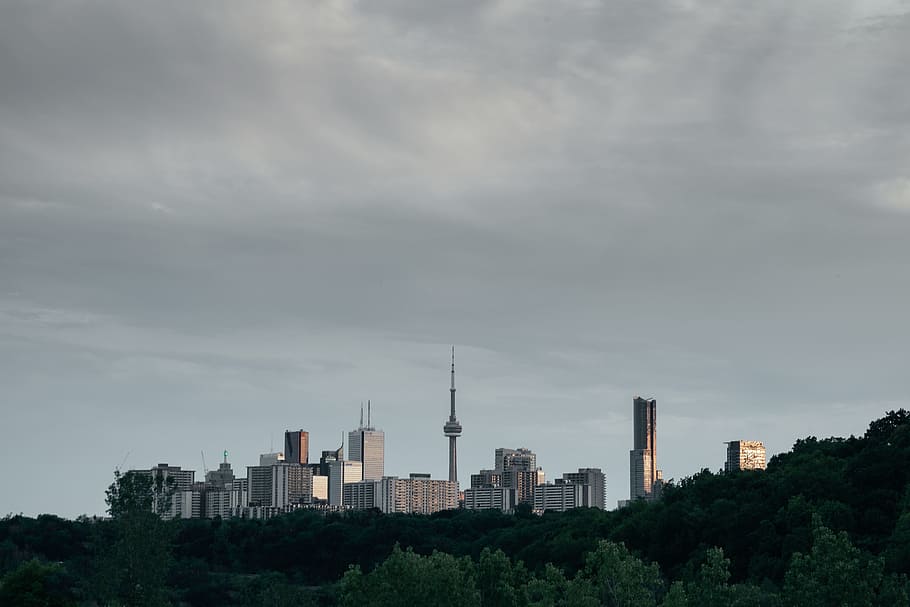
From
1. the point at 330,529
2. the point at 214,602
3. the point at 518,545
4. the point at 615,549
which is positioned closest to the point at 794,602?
the point at 615,549

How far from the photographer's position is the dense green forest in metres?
64.9

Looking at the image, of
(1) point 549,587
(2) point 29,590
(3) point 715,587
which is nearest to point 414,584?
(1) point 549,587

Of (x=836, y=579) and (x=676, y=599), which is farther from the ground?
(x=836, y=579)

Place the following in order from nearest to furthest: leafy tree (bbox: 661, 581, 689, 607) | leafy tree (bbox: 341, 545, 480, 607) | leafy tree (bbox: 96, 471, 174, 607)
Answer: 1. leafy tree (bbox: 661, 581, 689, 607)
2. leafy tree (bbox: 341, 545, 480, 607)
3. leafy tree (bbox: 96, 471, 174, 607)

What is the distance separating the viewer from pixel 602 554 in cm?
6675

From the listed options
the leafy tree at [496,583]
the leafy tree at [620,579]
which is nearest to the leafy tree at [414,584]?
the leafy tree at [496,583]

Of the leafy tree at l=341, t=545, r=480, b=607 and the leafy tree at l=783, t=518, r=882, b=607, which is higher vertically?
the leafy tree at l=783, t=518, r=882, b=607

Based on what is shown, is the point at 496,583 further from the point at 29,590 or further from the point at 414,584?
the point at 29,590

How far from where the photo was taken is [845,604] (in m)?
53.3

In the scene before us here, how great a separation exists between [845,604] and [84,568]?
128 meters

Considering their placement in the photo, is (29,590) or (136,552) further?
(136,552)

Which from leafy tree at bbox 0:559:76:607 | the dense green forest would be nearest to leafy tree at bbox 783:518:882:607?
the dense green forest

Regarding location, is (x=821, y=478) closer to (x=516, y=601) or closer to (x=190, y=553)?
(x=516, y=601)

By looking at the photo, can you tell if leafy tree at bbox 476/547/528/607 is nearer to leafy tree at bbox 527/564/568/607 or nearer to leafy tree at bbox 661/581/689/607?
leafy tree at bbox 527/564/568/607
